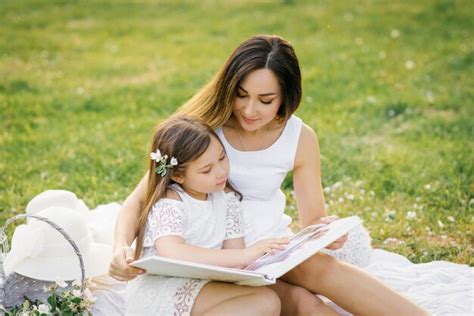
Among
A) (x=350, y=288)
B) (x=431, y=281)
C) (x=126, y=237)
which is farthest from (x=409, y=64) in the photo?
(x=126, y=237)

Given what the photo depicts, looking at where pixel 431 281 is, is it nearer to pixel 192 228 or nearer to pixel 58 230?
pixel 192 228

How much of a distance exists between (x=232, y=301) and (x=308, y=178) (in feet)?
3.09

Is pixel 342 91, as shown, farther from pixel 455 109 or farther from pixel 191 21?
pixel 191 21

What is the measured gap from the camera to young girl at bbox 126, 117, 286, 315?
10.6 ft

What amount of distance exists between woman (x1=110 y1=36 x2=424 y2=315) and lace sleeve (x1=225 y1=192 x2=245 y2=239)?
0.17 meters

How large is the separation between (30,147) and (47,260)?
2.57 meters

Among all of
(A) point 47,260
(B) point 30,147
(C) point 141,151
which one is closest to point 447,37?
(C) point 141,151

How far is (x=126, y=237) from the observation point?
3.48 metres

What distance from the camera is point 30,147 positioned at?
609 cm

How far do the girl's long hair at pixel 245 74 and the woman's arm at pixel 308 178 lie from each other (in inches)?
8.3

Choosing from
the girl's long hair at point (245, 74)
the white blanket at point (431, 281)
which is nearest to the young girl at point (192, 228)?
the girl's long hair at point (245, 74)

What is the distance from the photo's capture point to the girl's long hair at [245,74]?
3605 mm

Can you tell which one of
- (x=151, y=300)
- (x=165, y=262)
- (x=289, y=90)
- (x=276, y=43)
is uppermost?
(x=276, y=43)

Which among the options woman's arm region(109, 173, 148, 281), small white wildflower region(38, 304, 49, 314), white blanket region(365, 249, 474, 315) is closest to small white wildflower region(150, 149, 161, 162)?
woman's arm region(109, 173, 148, 281)
